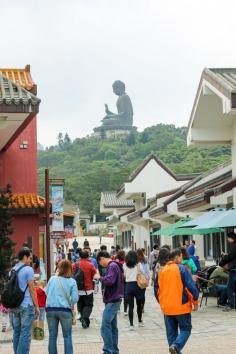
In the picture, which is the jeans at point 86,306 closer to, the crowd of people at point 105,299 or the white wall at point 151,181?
the crowd of people at point 105,299

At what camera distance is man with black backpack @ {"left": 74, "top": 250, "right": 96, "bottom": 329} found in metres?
14.6

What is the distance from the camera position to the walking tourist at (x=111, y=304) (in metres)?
10.4

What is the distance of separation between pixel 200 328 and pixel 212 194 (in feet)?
30.6

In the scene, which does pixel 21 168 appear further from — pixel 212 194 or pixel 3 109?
pixel 3 109

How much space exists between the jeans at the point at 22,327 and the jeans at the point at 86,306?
5.00m

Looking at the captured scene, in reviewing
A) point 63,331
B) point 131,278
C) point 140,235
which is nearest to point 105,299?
point 63,331

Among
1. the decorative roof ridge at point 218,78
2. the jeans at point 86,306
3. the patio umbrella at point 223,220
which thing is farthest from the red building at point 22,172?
the patio umbrella at point 223,220

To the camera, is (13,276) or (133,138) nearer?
(13,276)

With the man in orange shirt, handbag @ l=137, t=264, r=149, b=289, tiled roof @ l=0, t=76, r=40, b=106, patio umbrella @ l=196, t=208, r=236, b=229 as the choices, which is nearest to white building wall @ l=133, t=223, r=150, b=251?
patio umbrella @ l=196, t=208, r=236, b=229

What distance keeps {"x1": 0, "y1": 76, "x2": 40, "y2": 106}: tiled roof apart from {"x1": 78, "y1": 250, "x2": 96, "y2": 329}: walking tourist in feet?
11.6

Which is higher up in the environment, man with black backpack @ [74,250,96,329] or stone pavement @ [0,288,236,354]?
man with black backpack @ [74,250,96,329]

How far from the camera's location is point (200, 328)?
13766 millimetres

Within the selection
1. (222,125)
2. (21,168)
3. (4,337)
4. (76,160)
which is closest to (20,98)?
(4,337)

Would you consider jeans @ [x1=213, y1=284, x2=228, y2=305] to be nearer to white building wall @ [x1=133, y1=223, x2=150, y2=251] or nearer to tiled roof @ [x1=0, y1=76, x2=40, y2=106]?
tiled roof @ [x1=0, y1=76, x2=40, y2=106]
